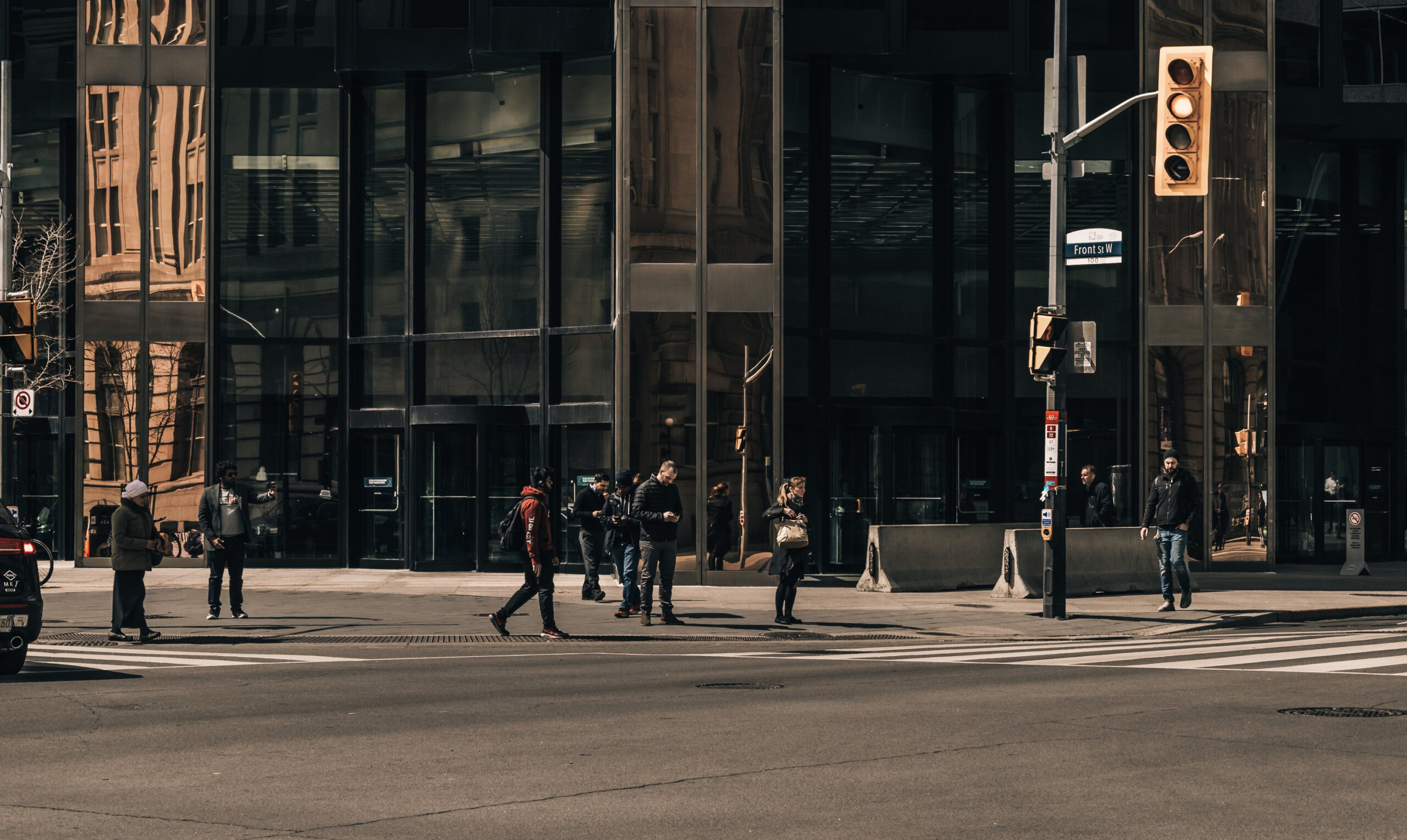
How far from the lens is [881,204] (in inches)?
1110

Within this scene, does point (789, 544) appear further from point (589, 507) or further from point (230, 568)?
point (230, 568)

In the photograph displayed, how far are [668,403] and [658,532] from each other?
5.67 metres

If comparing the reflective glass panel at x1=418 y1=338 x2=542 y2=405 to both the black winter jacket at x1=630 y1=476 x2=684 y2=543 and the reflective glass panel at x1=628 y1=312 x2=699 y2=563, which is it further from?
the black winter jacket at x1=630 y1=476 x2=684 y2=543

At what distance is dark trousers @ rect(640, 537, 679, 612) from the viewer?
18969 millimetres

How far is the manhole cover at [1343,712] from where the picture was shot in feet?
35.4

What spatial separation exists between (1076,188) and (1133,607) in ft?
37.2

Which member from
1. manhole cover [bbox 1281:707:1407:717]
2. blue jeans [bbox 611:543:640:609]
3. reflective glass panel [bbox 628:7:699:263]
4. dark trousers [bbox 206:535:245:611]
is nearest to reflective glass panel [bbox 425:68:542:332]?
reflective glass panel [bbox 628:7:699:263]

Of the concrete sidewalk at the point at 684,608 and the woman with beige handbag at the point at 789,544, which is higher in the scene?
the woman with beige handbag at the point at 789,544

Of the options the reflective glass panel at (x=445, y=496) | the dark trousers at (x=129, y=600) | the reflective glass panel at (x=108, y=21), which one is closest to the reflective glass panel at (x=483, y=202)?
the reflective glass panel at (x=445, y=496)

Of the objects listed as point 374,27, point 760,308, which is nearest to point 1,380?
point 374,27

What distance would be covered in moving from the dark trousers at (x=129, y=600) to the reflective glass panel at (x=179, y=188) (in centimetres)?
1206

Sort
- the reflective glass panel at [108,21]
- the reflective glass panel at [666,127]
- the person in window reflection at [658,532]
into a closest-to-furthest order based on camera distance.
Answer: the person in window reflection at [658,532] < the reflective glass panel at [666,127] < the reflective glass panel at [108,21]

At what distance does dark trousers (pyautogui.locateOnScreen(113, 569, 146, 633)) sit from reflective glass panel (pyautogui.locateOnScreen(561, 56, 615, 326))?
11.1 meters

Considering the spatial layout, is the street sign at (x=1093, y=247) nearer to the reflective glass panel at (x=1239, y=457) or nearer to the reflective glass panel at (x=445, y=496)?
the reflective glass panel at (x=1239, y=457)
